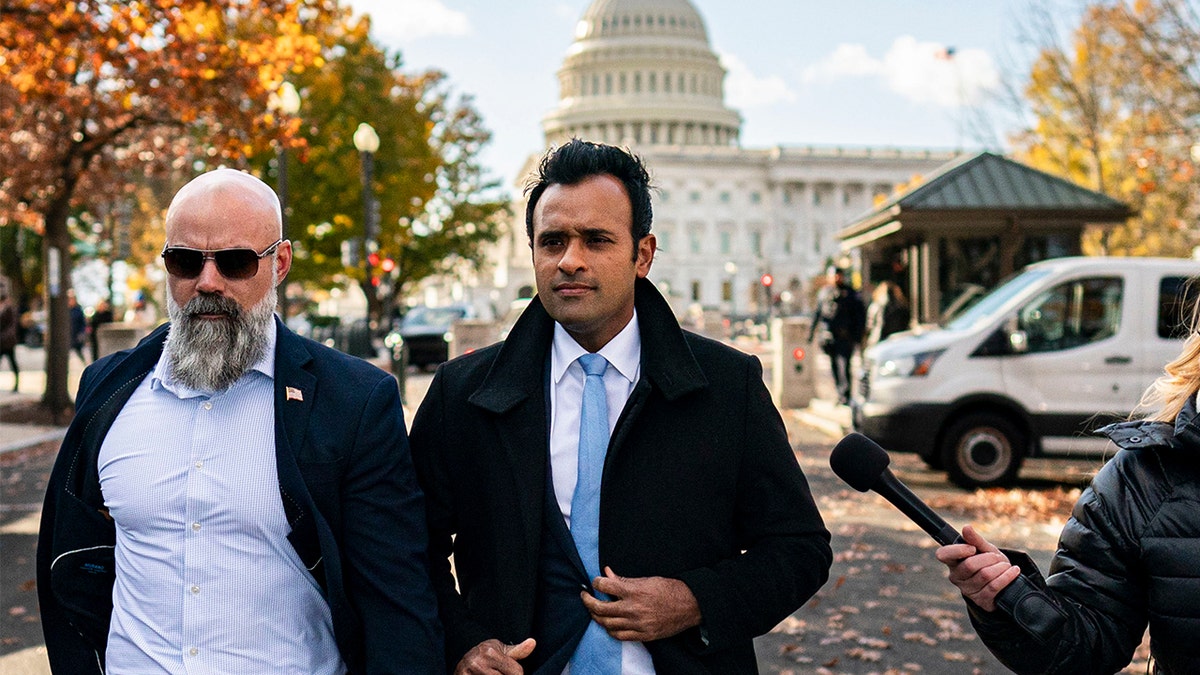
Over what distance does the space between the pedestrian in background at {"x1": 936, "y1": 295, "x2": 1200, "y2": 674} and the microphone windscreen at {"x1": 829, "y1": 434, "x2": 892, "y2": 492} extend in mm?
201

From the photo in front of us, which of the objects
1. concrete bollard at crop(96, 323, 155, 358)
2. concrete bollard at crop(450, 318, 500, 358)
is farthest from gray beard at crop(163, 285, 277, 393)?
concrete bollard at crop(96, 323, 155, 358)

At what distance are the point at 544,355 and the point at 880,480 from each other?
36.1 inches

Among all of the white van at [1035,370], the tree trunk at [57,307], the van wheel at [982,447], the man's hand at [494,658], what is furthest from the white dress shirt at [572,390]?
the tree trunk at [57,307]

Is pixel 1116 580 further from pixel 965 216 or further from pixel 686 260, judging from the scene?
pixel 686 260

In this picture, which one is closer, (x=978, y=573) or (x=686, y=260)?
(x=978, y=573)

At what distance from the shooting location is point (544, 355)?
3205mm

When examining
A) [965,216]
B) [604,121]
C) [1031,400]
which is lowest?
[1031,400]

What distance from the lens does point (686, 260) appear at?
466 feet

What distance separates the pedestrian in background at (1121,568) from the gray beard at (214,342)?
1.64 m

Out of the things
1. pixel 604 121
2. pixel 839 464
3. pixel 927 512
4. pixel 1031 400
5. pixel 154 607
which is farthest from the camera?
pixel 604 121

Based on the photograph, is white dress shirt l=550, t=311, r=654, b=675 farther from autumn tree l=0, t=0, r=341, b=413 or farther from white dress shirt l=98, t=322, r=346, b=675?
autumn tree l=0, t=0, r=341, b=413

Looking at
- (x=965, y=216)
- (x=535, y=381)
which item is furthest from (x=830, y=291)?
(x=535, y=381)

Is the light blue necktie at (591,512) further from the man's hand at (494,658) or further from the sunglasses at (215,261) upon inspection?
the sunglasses at (215,261)

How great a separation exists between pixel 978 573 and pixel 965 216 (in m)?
17.0
